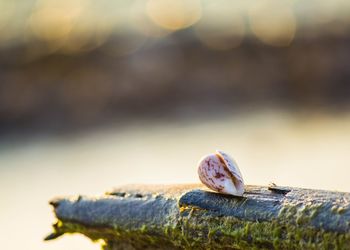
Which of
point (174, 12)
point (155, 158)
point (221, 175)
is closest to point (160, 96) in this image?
point (174, 12)

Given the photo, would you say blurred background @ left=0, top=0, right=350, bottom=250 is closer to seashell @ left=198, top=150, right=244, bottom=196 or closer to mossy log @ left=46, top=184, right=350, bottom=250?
mossy log @ left=46, top=184, right=350, bottom=250

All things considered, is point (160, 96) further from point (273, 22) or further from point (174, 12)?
point (174, 12)

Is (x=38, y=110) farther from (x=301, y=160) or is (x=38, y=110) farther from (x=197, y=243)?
(x=197, y=243)

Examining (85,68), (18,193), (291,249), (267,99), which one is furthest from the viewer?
(85,68)

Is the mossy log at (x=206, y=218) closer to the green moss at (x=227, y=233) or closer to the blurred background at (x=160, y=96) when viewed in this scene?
the green moss at (x=227, y=233)

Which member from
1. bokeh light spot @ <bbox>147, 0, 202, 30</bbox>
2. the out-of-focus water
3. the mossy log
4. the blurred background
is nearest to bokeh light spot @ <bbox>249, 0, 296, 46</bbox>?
the blurred background

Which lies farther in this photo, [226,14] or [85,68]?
[226,14]

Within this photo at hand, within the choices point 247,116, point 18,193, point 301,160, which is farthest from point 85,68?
point 301,160
